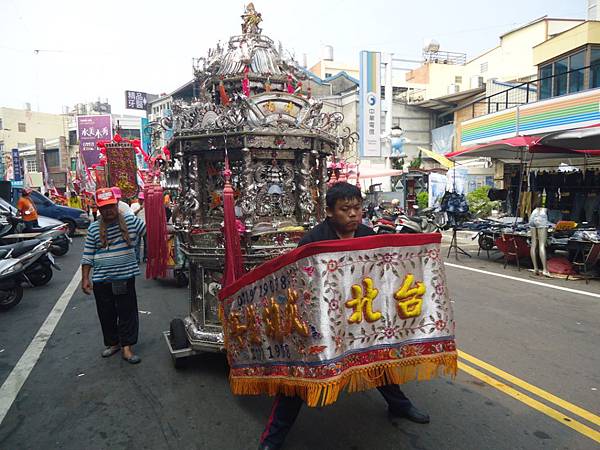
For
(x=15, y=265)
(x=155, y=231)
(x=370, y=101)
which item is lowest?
(x=15, y=265)

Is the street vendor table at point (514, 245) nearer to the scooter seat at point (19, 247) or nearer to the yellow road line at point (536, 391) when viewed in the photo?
the yellow road line at point (536, 391)

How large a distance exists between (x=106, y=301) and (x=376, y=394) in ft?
9.38

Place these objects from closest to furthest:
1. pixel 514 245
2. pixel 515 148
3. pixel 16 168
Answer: pixel 514 245 < pixel 515 148 < pixel 16 168

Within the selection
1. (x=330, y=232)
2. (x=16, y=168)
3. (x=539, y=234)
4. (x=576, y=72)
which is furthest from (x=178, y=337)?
(x=16, y=168)

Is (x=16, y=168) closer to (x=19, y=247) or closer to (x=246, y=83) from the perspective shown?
(x=19, y=247)

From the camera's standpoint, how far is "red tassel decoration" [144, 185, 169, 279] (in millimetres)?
4883

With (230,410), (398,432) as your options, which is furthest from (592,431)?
(230,410)

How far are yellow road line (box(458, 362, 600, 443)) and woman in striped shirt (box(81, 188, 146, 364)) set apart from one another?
3.35 metres

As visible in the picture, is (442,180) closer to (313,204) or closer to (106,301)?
(313,204)

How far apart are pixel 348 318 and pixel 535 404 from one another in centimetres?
210

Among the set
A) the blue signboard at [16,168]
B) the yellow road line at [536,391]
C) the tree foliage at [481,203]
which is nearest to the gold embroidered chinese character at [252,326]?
the yellow road line at [536,391]

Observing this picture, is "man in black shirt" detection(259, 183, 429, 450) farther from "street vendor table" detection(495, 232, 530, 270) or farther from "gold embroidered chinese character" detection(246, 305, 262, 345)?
"street vendor table" detection(495, 232, 530, 270)

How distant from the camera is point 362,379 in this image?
2543 mm

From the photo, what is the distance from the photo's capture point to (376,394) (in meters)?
3.65
